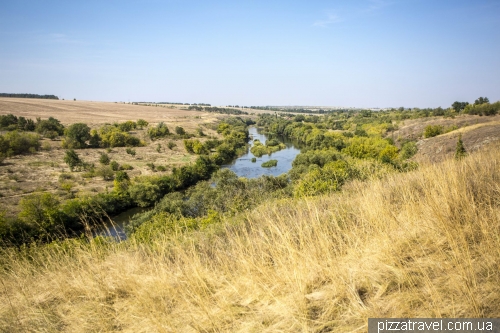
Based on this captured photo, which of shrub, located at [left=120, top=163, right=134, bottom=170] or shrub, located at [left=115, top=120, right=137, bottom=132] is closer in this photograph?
shrub, located at [left=120, top=163, right=134, bottom=170]

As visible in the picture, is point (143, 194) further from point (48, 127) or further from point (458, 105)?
point (458, 105)

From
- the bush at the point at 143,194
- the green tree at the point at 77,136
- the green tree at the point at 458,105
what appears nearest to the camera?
the bush at the point at 143,194

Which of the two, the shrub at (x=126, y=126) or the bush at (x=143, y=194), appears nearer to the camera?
the bush at (x=143, y=194)

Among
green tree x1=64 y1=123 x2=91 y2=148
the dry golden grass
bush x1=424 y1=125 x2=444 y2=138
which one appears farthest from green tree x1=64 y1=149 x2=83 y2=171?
bush x1=424 y1=125 x2=444 y2=138

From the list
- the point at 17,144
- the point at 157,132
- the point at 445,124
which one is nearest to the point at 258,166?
the point at 157,132

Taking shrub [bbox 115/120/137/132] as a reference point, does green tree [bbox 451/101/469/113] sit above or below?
above

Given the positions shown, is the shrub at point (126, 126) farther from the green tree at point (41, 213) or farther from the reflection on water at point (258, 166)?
the green tree at point (41, 213)

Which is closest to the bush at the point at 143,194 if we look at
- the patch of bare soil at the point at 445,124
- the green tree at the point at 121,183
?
the green tree at the point at 121,183

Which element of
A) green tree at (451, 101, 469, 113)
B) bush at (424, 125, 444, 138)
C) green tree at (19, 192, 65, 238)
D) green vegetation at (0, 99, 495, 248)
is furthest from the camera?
green tree at (451, 101, 469, 113)

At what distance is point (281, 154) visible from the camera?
2712 inches

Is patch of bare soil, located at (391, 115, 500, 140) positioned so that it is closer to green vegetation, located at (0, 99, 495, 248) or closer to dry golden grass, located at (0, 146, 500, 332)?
green vegetation, located at (0, 99, 495, 248)

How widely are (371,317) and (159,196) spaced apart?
1478 inches

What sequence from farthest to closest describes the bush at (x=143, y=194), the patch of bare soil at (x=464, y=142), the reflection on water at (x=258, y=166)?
the reflection on water at (x=258, y=166) → the bush at (x=143, y=194) → the patch of bare soil at (x=464, y=142)

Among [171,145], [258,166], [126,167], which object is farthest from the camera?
[171,145]
